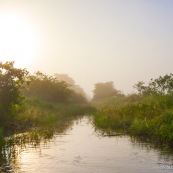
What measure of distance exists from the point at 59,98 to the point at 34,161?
5281 centimetres

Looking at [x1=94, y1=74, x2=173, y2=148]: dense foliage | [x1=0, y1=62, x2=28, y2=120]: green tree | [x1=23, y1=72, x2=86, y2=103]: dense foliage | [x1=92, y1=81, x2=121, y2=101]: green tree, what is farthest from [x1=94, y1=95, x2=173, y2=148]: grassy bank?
[x1=92, y1=81, x2=121, y2=101]: green tree

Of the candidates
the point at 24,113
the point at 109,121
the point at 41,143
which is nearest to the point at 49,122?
the point at 24,113

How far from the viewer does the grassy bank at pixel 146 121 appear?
940 inches

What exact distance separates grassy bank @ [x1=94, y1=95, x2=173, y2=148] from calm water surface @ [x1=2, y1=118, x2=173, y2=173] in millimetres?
1724

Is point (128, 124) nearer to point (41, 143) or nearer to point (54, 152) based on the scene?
point (41, 143)

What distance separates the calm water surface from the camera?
16422 mm

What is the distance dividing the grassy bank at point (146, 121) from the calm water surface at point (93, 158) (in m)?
1.72

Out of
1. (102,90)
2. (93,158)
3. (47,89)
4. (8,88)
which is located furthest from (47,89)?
(102,90)

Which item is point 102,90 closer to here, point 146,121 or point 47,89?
point 47,89

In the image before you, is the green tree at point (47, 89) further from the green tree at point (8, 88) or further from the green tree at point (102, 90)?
the green tree at point (102, 90)

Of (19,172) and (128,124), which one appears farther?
(128,124)

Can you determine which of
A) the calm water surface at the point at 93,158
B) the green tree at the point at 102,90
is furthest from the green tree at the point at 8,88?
the green tree at the point at 102,90

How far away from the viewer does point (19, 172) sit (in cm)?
1562

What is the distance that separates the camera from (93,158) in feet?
62.0
